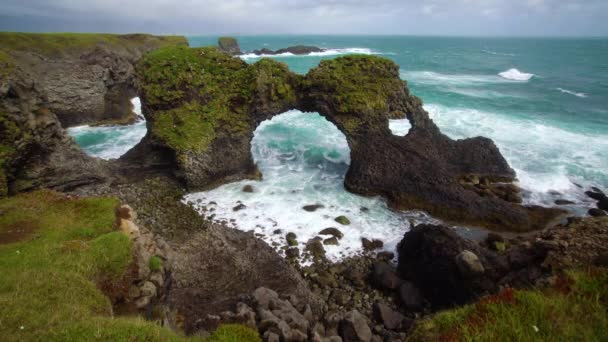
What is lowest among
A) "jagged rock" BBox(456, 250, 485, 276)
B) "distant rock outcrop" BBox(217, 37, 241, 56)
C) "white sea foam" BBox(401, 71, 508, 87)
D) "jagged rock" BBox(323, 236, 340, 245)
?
"jagged rock" BBox(323, 236, 340, 245)

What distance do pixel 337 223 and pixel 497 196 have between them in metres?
13.1

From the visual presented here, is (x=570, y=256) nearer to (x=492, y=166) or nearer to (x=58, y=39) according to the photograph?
(x=492, y=166)

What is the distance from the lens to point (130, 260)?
37.3ft

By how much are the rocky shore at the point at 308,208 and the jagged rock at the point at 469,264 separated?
0.18ft

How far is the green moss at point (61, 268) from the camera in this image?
7.64m

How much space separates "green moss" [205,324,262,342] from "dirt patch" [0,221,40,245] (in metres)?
8.84

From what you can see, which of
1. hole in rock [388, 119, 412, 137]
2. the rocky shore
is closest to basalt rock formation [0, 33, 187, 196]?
the rocky shore

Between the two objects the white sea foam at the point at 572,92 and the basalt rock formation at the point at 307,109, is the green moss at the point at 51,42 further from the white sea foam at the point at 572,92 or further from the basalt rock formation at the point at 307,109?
the white sea foam at the point at 572,92

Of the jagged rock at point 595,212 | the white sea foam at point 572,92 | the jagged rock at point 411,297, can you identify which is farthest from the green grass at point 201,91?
the white sea foam at point 572,92

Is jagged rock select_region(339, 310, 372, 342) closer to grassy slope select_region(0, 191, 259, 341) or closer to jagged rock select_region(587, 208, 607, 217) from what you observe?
grassy slope select_region(0, 191, 259, 341)

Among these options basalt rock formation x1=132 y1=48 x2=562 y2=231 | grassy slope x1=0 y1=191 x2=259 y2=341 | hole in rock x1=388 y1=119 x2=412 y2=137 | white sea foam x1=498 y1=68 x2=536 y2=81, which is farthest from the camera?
white sea foam x1=498 y1=68 x2=536 y2=81

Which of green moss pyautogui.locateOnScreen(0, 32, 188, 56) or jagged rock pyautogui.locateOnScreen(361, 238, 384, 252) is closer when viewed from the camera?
jagged rock pyautogui.locateOnScreen(361, 238, 384, 252)

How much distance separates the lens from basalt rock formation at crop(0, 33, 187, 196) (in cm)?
1797

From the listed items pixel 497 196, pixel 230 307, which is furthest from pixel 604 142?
pixel 230 307
